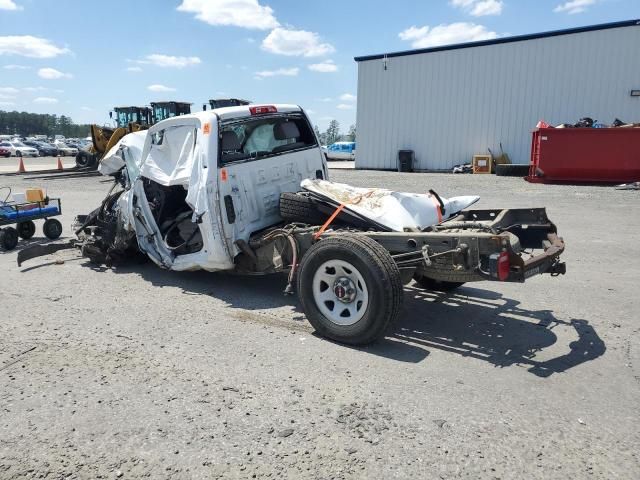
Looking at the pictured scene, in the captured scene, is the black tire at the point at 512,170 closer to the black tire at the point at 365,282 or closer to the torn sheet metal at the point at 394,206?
the torn sheet metal at the point at 394,206

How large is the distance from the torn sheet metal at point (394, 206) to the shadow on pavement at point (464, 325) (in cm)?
91

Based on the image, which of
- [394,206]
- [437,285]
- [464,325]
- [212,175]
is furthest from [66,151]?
[464,325]

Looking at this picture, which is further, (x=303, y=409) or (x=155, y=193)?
(x=155, y=193)

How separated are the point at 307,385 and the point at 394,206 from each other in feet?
6.64

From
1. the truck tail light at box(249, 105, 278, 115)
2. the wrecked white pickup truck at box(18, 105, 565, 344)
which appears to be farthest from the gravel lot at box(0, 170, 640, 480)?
the truck tail light at box(249, 105, 278, 115)

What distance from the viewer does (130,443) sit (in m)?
3.10

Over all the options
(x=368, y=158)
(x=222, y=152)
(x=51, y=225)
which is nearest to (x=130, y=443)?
(x=222, y=152)

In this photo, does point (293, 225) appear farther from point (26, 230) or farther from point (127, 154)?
point (26, 230)

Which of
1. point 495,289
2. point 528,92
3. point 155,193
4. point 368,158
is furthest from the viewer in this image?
point 368,158

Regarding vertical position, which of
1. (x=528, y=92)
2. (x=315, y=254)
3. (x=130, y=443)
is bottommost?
(x=130, y=443)

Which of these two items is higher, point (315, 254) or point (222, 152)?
point (222, 152)

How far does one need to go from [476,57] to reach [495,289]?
2196cm

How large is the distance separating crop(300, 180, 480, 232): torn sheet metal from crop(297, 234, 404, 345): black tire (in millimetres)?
569

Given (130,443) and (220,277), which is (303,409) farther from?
(220,277)
